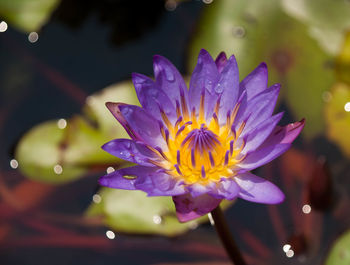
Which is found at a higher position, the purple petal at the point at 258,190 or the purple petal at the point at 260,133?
the purple petal at the point at 260,133

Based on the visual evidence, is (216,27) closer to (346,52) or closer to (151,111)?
(346,52)

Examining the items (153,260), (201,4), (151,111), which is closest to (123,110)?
(151,111)

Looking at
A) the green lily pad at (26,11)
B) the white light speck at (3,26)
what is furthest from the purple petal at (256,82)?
the white light speck at (3,26)

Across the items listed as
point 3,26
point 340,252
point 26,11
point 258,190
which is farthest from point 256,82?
point 3,26

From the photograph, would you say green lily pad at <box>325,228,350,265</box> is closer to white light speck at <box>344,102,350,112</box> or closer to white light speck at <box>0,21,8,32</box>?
white light speck at <box>344,102,350,112</box>

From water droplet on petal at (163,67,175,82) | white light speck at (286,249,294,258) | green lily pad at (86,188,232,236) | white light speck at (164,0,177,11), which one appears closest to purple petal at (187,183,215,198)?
water droplet on petal at (163,67,175,82)

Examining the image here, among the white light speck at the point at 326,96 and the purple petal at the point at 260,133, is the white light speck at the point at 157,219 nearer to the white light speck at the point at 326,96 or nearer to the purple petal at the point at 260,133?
the purple petal at the point at 260,133

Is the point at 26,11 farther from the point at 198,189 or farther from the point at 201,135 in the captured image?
the point at 198,189
